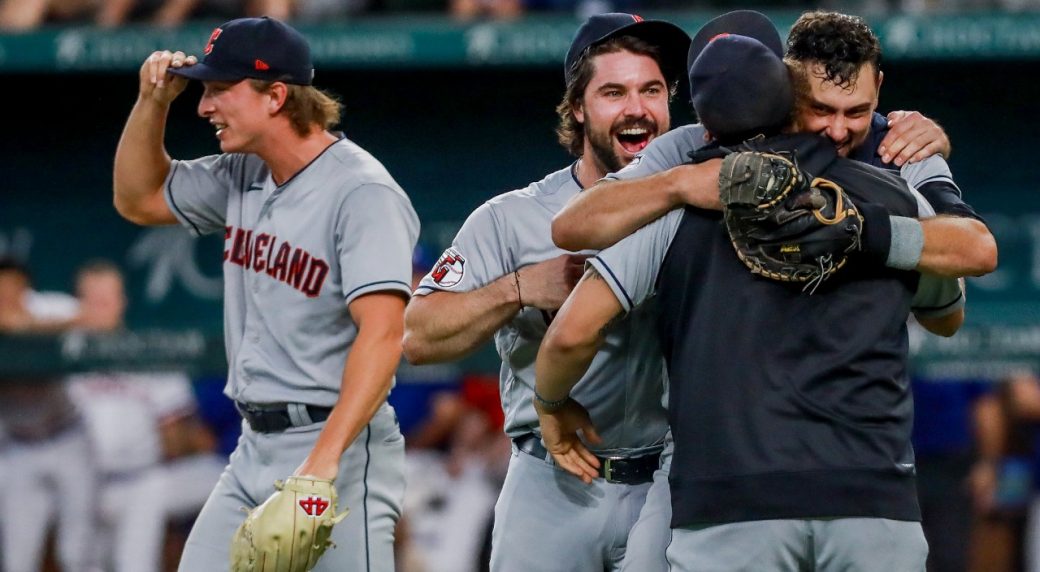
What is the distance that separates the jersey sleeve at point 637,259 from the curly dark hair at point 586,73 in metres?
0.78

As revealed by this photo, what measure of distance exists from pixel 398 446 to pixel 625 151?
872 millimetres

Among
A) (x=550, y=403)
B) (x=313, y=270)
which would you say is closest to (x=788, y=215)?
(x=550, y=403)

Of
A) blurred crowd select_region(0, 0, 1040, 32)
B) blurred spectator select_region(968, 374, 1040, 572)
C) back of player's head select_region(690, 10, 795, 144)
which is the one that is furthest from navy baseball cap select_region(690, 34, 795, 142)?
blurred crowd select_region(0, 0, 1040, 32)

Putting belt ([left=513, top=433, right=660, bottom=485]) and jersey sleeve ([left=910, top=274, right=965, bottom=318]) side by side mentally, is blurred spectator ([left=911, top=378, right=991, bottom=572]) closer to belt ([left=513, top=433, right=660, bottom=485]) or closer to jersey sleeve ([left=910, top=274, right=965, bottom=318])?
belt ([left=513, top=433, right=660, bottom=485])

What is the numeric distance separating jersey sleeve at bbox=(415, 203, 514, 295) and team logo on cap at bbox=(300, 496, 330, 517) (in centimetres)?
48

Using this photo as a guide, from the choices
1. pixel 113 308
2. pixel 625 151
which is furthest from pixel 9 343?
pixel 625 151

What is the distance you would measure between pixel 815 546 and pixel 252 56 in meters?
1.73

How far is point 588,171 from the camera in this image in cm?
323

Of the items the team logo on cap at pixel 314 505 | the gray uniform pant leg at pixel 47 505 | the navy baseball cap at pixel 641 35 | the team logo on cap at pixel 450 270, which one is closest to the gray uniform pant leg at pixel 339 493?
the team logo on cap at pixel 314 505

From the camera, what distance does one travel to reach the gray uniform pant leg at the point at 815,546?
2.38 metres

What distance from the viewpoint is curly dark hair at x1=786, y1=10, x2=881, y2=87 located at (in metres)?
2.56

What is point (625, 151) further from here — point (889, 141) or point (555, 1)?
point (555, 1)

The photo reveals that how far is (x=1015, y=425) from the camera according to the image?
18.5 feet

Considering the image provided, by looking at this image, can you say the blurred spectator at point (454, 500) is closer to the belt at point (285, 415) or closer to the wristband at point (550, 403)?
the belt at point (285, 415)
